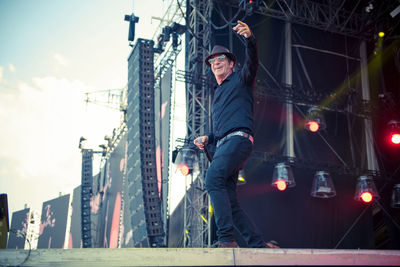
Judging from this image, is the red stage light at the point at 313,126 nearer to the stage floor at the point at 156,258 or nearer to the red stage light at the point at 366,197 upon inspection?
the red stage light at the point at 366,197

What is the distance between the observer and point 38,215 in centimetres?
1712

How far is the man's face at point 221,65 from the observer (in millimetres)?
3361

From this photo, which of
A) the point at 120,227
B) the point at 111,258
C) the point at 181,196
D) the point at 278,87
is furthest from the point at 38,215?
the point at 111,258

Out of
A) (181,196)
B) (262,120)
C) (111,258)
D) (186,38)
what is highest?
(186,38)

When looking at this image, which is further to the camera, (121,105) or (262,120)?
(121,105)

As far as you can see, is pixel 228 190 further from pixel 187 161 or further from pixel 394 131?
pixel 394 131

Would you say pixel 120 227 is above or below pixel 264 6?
below

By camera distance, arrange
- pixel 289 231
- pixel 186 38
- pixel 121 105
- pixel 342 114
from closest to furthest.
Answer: pixel 289 231, pixel 186 38, pixel 342 114, pixel 121 105

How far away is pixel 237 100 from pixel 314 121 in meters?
5.34

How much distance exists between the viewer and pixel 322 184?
8031 mm

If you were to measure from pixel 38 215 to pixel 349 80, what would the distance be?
1270cm

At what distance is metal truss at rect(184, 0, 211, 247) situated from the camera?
7340 mm

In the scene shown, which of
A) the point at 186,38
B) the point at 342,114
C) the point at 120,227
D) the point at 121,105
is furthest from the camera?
the point at 121,105

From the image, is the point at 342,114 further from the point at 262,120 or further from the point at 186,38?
the point at 186,38
